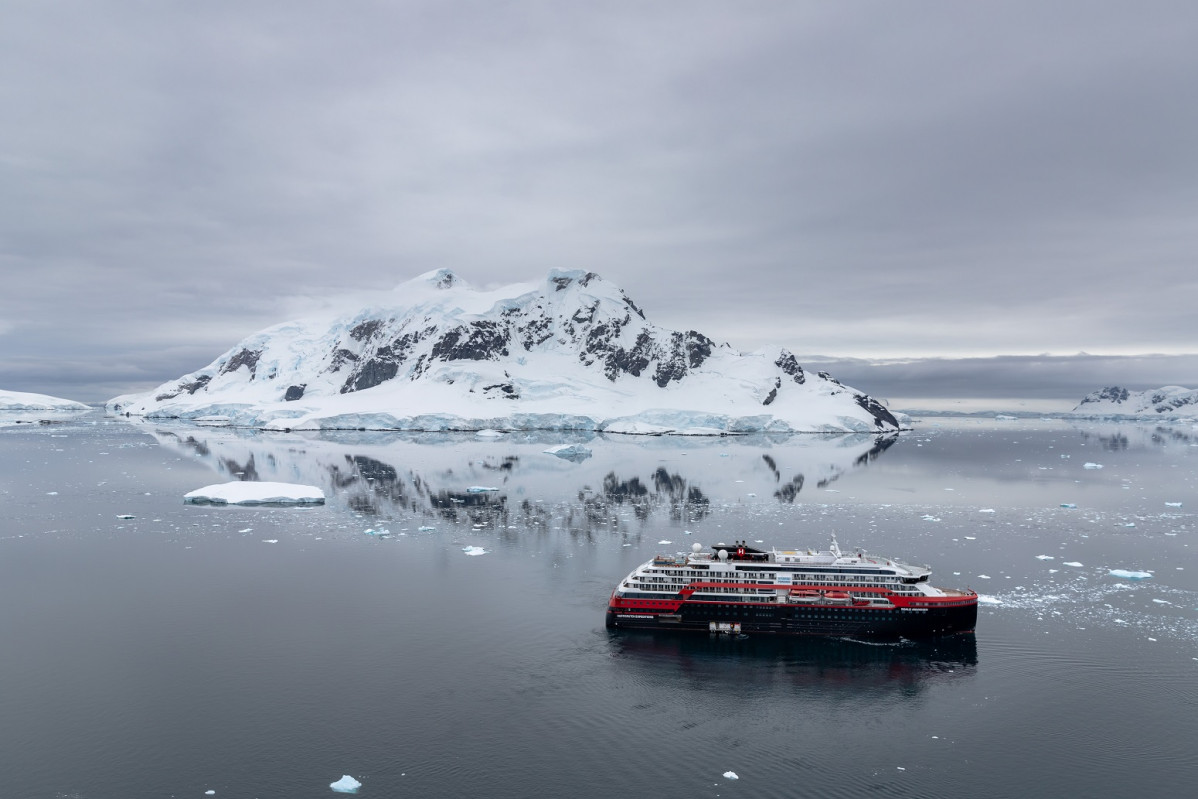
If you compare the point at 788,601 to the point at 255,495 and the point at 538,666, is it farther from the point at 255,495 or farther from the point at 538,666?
the point at 255,495

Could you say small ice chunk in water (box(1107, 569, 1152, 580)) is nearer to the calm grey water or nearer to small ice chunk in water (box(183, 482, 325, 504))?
the calm grey water

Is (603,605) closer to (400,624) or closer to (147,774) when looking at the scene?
(400,624)

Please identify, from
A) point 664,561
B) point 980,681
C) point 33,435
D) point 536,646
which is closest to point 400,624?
point 536,646

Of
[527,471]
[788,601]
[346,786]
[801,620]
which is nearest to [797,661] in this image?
[801,620]

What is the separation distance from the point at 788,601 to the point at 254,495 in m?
56.5

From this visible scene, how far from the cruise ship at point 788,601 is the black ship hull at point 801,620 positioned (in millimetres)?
48

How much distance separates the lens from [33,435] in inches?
6314

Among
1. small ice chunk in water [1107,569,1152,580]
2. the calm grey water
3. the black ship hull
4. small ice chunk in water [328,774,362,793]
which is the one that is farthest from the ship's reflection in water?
small ice chunk in water [1107,569,1152,580]

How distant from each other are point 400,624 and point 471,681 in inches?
341

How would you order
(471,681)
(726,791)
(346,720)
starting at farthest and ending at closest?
(471,681) → (346,720) → (726,791)

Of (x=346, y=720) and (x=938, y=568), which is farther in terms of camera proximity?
(x=938, y=568)

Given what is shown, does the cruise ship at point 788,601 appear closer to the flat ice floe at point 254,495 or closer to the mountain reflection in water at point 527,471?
the mountain reflection in water at point 527,471

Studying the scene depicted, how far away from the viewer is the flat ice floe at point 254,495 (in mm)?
72438

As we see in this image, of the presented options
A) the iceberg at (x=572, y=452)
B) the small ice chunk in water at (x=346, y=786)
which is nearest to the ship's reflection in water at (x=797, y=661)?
the small ice chunk in water at (x=346, y=786)
